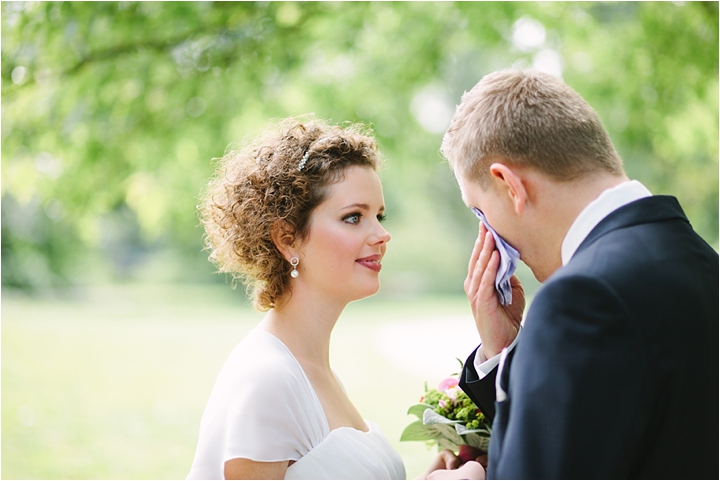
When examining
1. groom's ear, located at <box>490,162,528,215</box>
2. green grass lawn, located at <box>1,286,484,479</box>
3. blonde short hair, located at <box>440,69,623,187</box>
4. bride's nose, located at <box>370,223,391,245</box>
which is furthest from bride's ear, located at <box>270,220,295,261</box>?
green grass lawn, located at <box>1,286,484,479</box>

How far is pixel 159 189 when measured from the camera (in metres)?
8.65

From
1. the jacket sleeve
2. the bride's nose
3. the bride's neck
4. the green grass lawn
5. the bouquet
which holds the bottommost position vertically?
the green grass lawn

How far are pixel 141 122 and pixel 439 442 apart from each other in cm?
565

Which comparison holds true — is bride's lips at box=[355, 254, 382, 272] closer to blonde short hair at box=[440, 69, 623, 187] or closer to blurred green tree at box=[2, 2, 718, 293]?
blonde short hair at box=[440, 69, 623, 187]

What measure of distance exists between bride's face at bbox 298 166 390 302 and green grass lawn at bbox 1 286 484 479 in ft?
22.1

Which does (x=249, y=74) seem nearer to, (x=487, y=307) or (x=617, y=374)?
(x=487, y=307)

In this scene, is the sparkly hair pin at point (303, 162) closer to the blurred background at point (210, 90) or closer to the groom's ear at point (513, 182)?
the blurred background at point (210, 90)

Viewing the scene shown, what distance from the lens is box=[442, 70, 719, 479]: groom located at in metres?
1.77

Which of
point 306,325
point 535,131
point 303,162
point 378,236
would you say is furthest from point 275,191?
point 535,131

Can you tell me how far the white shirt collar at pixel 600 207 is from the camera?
6.71 feet

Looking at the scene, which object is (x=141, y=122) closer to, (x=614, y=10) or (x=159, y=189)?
(x=159, y=189)

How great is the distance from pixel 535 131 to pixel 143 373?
650 inches

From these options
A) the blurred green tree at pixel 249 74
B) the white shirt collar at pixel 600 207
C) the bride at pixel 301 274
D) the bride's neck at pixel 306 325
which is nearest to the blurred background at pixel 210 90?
the blurred green tree at pixel 249 74

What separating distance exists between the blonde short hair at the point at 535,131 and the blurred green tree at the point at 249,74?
4.76 metres
